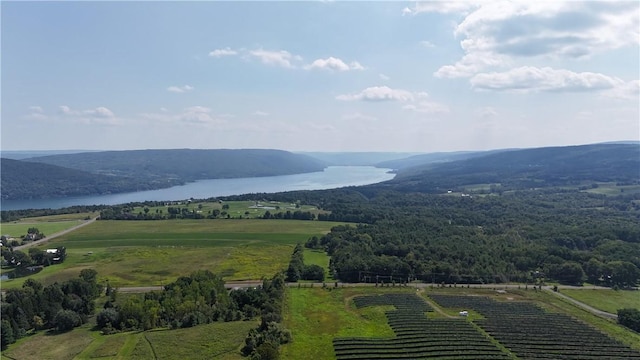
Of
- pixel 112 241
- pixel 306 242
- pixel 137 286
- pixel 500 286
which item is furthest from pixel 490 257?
pixel 112 241

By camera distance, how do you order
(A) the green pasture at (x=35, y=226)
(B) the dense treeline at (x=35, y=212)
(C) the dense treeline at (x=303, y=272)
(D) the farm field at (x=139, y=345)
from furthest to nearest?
(B) the dense treeline at (x=35, y=212), (A) the green pasture at (x=35, y=226), (C) the dense treeline at (x=303, y=272), (D) the farm field at (x=139, y=345)

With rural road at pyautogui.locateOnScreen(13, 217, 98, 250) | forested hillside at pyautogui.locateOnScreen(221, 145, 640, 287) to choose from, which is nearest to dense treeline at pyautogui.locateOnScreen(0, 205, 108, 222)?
rural road at pyautogui.locateOnScreen(13, 217, 98, 250)

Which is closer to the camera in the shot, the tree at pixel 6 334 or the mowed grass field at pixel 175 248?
the tree at pixel 6 334

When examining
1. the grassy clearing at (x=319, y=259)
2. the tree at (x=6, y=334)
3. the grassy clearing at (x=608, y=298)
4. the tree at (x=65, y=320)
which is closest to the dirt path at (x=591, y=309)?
the grassy clearing at (x=608, y=298)

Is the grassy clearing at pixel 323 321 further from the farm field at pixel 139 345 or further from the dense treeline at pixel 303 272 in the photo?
the farm field at pixel 139 345

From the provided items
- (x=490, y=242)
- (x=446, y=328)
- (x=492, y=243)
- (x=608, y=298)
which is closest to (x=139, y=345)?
(x=446, y=328)

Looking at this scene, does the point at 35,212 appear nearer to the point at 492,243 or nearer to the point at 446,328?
the point at 492,243

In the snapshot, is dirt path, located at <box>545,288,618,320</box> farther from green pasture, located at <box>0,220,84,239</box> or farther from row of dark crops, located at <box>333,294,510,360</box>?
green pasture, located at <box>0,220,84,239</box>

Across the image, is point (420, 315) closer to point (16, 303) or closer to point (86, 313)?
point (86, 313)
